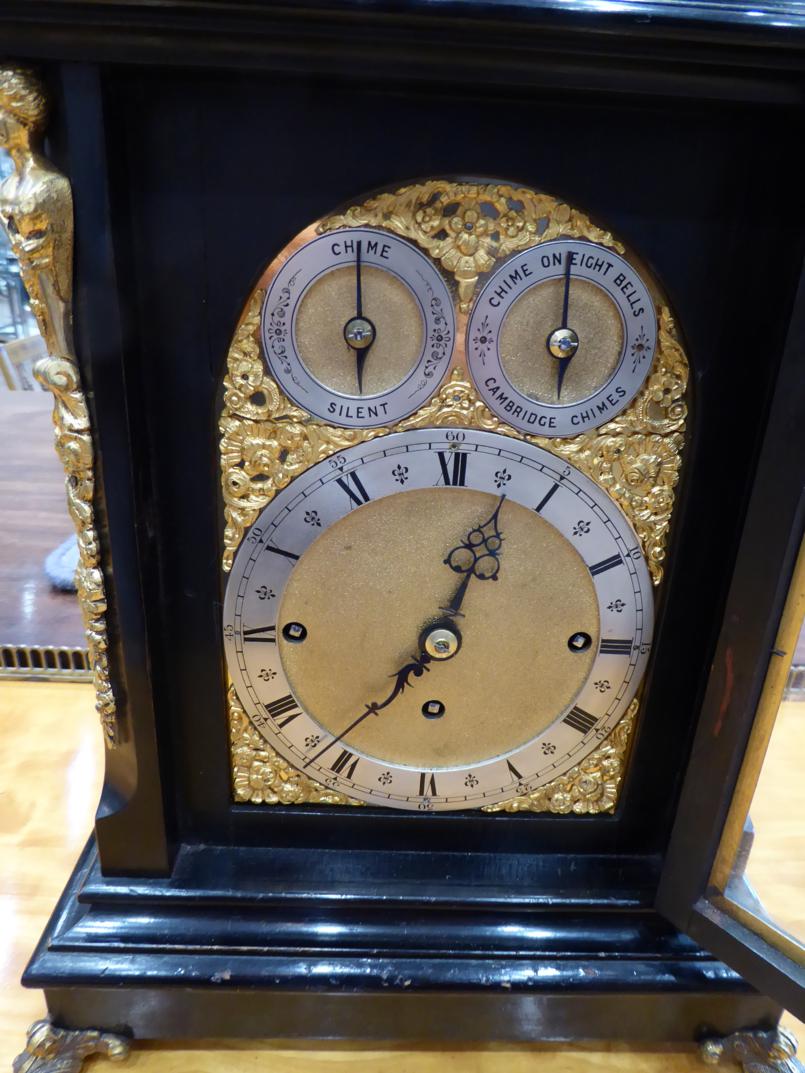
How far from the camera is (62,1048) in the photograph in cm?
83

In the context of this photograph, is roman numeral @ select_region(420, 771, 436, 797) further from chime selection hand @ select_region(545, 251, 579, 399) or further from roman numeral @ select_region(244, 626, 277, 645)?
chime selection hand @ select_region(545, 251, 579, 399)

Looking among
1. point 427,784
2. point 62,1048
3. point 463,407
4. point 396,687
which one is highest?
point 463,407

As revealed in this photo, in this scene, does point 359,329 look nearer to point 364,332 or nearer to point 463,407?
point 364,332

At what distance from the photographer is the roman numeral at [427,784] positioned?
0.85 m

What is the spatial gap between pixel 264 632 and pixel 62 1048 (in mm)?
463

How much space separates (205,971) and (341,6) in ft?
2.70

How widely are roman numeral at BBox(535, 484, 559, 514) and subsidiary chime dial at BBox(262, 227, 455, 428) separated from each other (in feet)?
0.46

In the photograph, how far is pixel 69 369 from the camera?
659 millimetres

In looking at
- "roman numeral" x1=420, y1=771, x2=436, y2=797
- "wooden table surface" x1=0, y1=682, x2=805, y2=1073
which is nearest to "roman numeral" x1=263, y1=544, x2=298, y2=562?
"roman numeral" x1=420, y1=771, x2=436, y2=797

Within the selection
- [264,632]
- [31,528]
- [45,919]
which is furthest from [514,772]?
[31,528]

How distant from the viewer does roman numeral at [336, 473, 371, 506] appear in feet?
2.42

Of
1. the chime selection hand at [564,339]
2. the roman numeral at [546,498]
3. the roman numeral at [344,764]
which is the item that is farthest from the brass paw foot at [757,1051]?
the chime selection hand at [564,339]

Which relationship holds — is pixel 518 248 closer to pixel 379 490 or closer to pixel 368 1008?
pixel 379 490

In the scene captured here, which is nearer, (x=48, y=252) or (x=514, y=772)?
(x=48, y=252)
